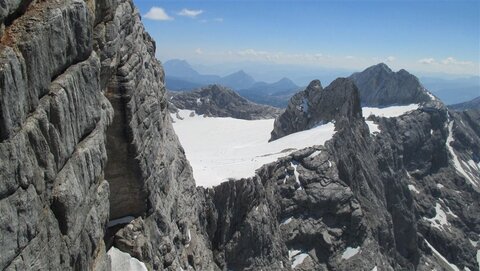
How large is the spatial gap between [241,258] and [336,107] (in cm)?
5443

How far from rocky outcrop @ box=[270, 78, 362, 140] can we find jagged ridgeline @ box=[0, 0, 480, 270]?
535 mm

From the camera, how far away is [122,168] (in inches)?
1172

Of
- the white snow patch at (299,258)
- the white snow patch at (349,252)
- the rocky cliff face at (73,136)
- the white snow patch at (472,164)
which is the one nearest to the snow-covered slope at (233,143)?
the white snow patch at (299,258)

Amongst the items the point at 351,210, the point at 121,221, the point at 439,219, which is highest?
the point at 121,221

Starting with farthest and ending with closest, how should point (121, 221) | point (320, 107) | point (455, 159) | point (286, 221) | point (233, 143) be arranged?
point (455, 159), point (233, 143), point (320, 107), point (286, 221), point (121, 221)

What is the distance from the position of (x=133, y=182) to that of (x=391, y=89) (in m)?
164

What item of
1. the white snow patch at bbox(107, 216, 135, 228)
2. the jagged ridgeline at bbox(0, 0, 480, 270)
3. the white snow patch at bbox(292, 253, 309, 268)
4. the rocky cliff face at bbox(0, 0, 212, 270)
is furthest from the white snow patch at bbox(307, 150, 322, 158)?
the white snow patch at bbox(107, 216, 135, 228)

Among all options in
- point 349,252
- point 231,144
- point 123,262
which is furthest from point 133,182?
point 231,144

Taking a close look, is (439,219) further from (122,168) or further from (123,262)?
(122,168)

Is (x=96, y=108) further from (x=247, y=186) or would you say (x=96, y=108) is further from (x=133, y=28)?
(x=247, y=186)

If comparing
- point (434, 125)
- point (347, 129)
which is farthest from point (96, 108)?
point (434, 125)

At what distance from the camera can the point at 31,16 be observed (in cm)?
1647

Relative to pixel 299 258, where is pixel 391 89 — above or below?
above

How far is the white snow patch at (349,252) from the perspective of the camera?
228 ft
